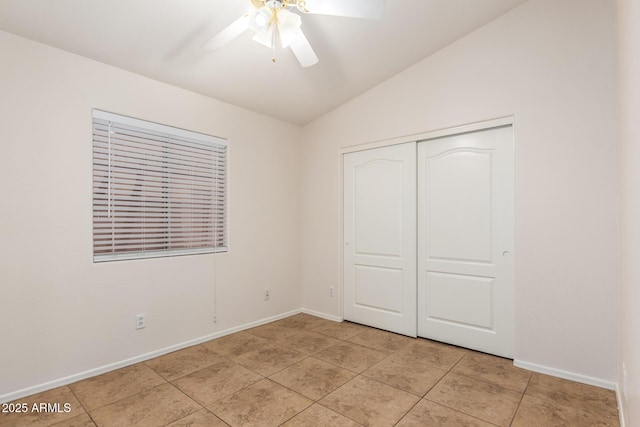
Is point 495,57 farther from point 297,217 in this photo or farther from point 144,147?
point 144,147

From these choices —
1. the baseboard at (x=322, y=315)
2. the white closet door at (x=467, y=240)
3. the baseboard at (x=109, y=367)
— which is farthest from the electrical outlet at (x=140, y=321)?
the white closet door at (x=467, y=240)

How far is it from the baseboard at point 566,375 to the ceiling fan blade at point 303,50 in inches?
112

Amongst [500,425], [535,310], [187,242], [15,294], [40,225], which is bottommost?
[500,425]

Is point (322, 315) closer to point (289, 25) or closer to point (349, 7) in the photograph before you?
point (289, 25)

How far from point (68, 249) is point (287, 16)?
224 centimetres

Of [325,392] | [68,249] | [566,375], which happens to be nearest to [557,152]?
[566,375]

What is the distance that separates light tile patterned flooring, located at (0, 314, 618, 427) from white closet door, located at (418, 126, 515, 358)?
0.26 m

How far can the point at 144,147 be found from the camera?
286cm

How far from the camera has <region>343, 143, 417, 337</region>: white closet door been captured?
11.1 feet

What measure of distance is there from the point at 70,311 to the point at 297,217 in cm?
251

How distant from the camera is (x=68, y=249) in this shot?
95.3 inches

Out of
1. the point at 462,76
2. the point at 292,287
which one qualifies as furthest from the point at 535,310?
the point at 292,287

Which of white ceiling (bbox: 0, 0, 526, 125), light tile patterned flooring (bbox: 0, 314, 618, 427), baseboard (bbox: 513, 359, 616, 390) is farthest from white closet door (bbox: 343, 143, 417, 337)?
baseboard (bbox: 513, 359, 616, 390)

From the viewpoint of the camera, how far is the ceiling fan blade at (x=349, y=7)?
174 cm
